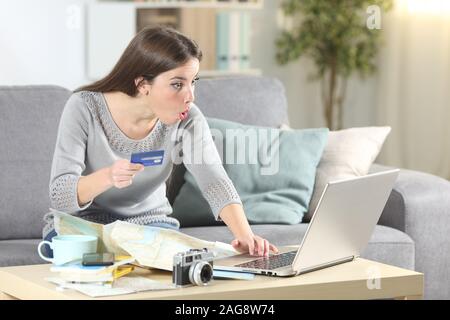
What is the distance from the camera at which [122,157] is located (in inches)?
90.4

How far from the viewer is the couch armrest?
2.87 m

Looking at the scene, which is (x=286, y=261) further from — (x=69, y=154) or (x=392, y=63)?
(x=392, y=63)

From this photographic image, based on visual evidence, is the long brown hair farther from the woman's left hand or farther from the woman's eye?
the woman's left hand

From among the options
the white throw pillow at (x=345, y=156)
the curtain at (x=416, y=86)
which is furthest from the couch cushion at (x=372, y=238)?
the curtain at (x=416, y=86)

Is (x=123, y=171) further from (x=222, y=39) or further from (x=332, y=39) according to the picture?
(x=332, y=39)

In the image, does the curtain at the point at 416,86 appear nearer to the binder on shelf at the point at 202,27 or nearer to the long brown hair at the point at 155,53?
the binder on shelf at the point at 202,27

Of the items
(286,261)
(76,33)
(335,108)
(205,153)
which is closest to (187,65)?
(205,153)

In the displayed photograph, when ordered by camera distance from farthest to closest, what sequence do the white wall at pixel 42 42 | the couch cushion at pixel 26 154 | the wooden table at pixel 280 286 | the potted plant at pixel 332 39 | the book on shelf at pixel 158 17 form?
the potted plant at pixel 332 39 < the book on shelf at pixel 158 17 < the white wall at pixel 42 42 < the couch cushion at pixel 26 154 < the wooden table at pixel 280 286

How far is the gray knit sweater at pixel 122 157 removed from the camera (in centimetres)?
216

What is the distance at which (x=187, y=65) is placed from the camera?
210cm

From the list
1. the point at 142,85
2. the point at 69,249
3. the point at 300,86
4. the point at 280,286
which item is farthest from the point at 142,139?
the point at 300,86

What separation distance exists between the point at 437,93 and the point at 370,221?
3.04m

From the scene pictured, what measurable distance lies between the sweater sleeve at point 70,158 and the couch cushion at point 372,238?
604 millimetres

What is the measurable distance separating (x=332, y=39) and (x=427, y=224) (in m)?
2.42
